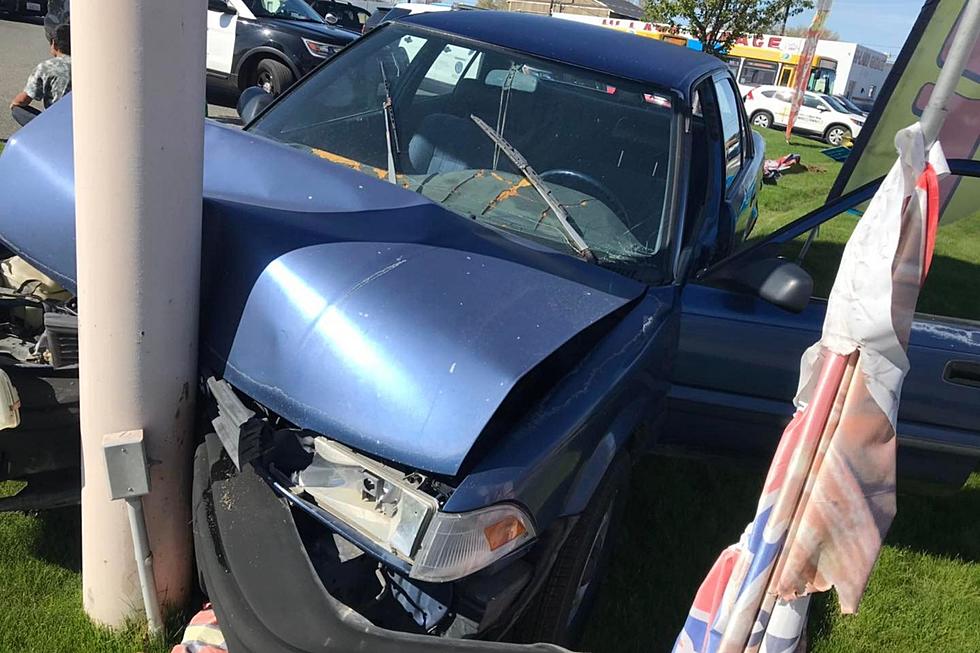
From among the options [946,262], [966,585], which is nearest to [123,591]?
[966,585]

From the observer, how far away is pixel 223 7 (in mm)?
10406

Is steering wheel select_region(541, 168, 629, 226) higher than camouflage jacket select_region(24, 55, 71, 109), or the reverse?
steering wheel select_region(541, 168, 629, 226)

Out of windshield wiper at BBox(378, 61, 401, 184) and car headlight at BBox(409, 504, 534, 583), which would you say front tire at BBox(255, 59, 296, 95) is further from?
car headlight at BBox(409, 504, 534, 583)

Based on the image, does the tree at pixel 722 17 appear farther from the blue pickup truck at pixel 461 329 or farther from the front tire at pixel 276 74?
the blue pickup truck at pixel 461 329

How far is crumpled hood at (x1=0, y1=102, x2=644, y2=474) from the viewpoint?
175 cm

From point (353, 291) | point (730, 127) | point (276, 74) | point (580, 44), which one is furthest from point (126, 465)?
point (276, 74)

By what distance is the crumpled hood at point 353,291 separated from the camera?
1745mm

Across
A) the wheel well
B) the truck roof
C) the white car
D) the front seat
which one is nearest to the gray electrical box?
the front seat

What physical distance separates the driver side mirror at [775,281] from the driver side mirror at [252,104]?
2035 mm

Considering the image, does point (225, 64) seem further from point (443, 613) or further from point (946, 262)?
point (443, 613)

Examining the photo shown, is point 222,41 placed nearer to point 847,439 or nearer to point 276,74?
point 276,74

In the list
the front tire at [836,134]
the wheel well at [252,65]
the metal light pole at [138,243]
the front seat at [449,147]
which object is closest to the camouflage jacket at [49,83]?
the front seat at [449,147]

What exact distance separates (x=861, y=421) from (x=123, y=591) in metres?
1.98

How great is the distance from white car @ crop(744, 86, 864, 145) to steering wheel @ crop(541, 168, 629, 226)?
2520 cm
